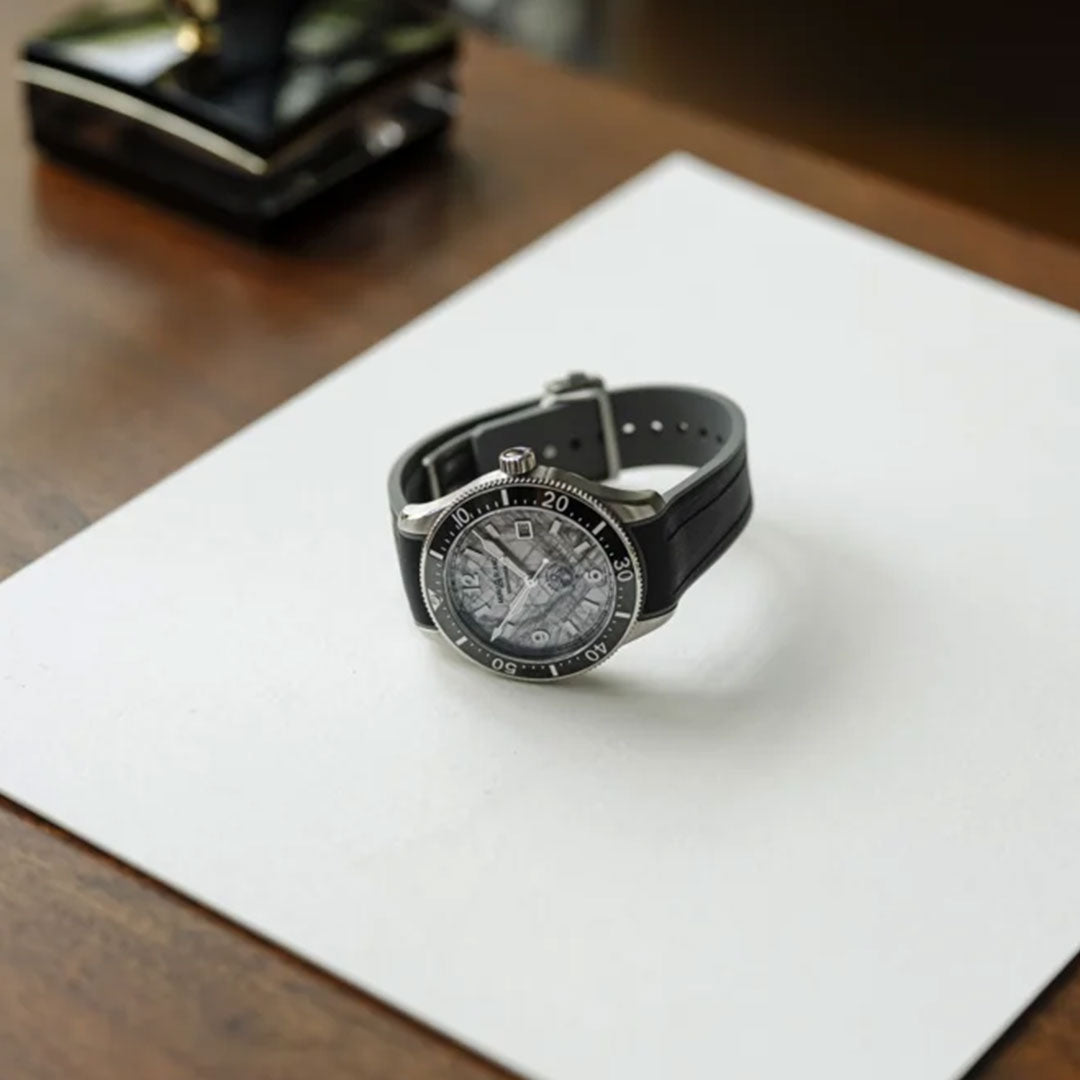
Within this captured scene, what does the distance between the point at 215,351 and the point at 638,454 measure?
24 cm

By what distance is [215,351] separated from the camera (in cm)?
110

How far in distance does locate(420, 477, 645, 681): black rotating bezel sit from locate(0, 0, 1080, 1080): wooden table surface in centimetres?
16

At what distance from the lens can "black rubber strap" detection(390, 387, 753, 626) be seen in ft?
2.88

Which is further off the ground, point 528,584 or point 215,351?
point 528,584

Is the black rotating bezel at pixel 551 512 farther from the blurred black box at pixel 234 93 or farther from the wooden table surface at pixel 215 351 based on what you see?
the blurred black box at pixel 234 93

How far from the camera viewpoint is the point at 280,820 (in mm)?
810

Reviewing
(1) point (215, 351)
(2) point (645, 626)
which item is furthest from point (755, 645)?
(1) point (215, 351)

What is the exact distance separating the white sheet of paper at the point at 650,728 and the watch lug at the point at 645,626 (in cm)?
2

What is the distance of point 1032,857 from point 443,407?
371 millimetres

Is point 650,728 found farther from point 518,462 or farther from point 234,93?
point 234,93

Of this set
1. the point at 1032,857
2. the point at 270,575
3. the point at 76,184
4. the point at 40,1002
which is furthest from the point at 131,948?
the point at 76,184

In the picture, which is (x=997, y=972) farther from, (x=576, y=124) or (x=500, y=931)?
(x=576, y=124)

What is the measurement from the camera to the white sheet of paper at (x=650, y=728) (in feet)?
2.47

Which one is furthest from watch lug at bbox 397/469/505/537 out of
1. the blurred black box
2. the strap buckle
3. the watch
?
the blurred black box
